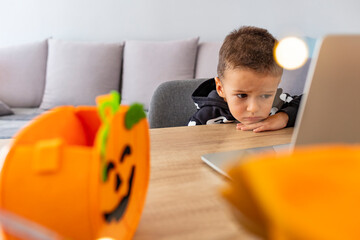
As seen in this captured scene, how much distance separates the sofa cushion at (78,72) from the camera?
8.75 ft

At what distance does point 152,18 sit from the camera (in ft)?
9.70

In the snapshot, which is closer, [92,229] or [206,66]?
[92,229]

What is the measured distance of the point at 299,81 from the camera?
2.20 metres

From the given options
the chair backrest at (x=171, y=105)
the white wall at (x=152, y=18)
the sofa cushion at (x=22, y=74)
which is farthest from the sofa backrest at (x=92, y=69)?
the chair backrest at (x=171, y=105)

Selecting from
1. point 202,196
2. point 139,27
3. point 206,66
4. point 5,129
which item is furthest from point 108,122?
point 139,27

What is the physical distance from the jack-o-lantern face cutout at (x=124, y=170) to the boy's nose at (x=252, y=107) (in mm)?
616

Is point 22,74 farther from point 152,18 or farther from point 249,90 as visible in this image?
point 249,90

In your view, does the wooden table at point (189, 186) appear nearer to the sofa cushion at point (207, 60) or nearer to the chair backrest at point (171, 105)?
the chair backrest at point (171, 105)

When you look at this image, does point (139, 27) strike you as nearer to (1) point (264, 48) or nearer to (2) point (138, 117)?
(1) point (264, 48)

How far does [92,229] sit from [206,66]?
8.24 feet

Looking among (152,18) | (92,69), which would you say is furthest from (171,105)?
(152,18)

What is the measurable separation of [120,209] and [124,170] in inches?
1.4

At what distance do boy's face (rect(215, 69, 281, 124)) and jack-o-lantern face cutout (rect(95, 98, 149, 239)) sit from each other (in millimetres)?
621

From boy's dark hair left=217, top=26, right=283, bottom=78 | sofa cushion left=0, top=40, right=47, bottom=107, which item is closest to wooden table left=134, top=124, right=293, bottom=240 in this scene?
boy's dark hair left=217, top=26, right=283, bottom=78
